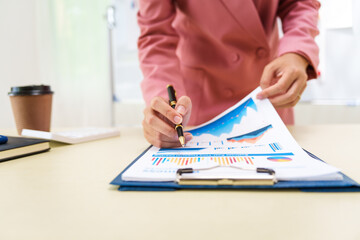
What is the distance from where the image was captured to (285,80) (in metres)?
0.68

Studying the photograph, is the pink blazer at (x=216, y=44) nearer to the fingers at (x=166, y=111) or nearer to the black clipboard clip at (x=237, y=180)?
the fingers at (x=166, y=111)

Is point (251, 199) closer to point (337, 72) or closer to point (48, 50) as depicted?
point (337, 72)

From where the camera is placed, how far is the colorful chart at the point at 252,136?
0.59 meters

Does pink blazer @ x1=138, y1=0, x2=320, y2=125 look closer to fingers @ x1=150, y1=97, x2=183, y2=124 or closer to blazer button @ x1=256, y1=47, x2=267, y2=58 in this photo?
blazer button @ x1=256, y1=47, x2=267, y2=58

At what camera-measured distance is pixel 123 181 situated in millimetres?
400

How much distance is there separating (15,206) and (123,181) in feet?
0.43

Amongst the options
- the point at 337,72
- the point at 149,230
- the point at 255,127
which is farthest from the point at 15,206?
the point at 337,72

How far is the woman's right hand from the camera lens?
1.93ft

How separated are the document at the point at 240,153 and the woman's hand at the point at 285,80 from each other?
0.03 m

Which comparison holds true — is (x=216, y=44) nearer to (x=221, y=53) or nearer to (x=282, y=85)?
(x=221, y=53)

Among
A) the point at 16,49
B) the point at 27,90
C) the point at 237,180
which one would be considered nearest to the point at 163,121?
the point at 237,180

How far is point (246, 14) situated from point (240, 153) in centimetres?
53

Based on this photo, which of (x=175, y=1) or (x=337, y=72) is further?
(x=337, y=72)

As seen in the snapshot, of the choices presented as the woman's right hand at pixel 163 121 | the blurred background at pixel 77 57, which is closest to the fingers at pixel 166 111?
the woman's right hand at pixel 163 121
